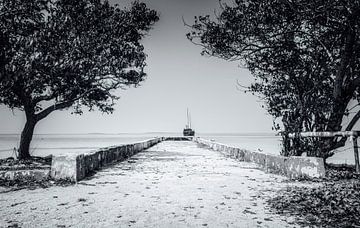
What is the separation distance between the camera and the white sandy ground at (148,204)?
3.82m

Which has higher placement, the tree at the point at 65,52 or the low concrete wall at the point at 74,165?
the tree at the point at 65,52

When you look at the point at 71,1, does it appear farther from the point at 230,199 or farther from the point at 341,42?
the point at 230,199

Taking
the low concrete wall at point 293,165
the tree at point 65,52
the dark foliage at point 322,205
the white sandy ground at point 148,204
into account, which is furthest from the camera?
the tree at point 65,52

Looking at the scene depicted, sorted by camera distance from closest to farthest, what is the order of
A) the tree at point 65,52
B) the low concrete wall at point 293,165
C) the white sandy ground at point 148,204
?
1. the white sandy ground at point 148,204
2. the low concrete wall at point 293,165
3. the tree at point 65,52

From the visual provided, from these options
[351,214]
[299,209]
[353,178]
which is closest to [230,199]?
[299,209]

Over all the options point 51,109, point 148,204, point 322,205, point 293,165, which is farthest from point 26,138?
point 322,205

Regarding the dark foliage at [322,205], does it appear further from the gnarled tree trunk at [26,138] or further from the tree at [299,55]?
the gnarled tree trunk at [26,138]

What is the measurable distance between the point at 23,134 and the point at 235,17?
1235 cm

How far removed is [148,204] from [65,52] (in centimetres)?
1082

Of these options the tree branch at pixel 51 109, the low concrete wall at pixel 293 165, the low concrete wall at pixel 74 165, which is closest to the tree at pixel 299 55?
the low concrete wall at pixel 293 165

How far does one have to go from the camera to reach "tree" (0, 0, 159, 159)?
41.9 ft

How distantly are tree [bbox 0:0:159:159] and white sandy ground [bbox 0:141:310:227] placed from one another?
27.4 feet

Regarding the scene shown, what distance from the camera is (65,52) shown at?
13.5 meters

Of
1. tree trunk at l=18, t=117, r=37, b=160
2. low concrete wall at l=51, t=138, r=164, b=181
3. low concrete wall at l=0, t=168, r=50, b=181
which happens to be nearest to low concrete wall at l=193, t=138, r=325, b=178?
low concrete wall at l=51, t=138, r=164, b=181
